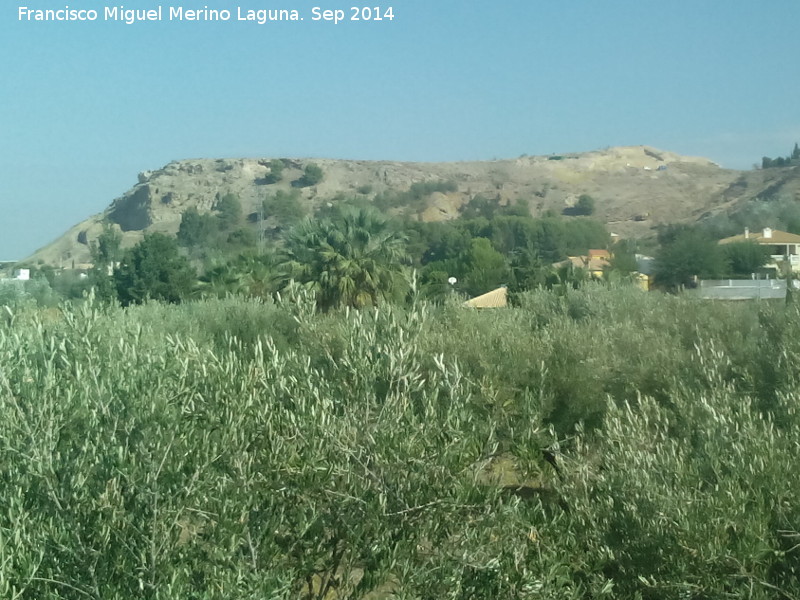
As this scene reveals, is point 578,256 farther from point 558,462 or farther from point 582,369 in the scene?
point 558,462

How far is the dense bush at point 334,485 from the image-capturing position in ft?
17.0

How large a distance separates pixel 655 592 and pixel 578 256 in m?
57.2

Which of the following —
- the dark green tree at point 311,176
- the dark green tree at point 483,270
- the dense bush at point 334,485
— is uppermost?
the dark green tree at point 311,176

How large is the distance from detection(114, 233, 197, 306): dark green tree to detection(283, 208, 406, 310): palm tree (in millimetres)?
11332

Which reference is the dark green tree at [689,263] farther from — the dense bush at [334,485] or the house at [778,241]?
the dense bush at [334,485]

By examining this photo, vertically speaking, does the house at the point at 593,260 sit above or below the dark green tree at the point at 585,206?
below

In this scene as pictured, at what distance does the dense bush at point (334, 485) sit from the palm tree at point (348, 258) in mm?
18887

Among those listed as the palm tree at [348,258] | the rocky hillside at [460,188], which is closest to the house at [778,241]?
the palm tree at [348,258]

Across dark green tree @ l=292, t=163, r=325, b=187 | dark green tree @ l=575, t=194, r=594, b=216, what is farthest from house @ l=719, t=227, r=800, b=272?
dark green tree @ l=292, t=163, r=325, b=187

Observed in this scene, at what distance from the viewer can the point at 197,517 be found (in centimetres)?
545

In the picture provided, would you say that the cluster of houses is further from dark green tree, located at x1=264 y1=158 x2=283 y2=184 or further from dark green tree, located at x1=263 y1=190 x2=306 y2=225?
dark green tree, located at x1=264 y1=158 x2=283 y2=184

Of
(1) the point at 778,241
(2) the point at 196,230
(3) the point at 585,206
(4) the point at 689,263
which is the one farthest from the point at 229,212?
(4) the point at 689,263

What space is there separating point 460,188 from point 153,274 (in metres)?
81.4

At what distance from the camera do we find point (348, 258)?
2756cm
